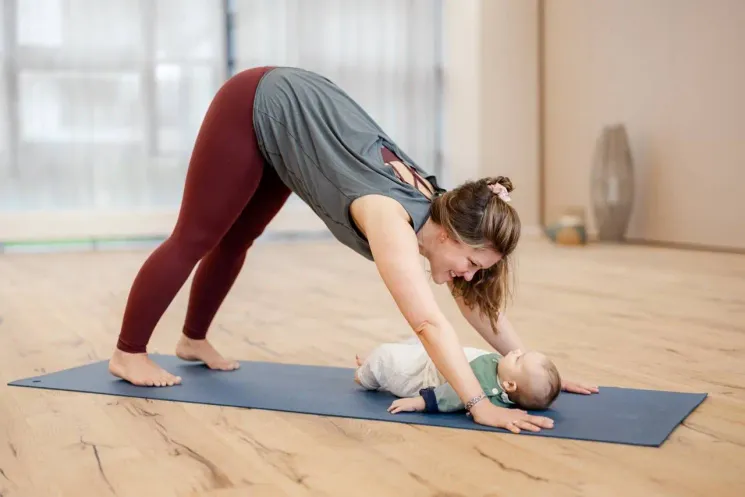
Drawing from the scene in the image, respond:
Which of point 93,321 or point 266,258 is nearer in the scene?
point 93,321

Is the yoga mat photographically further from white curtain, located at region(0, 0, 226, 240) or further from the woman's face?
white curtain, located at region(0, 0, 226, 240)

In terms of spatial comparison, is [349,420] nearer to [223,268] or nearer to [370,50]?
[223,268]

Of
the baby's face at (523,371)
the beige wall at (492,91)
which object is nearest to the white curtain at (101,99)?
the beige wall at (492,91)

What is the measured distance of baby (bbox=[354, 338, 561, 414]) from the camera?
1.75m

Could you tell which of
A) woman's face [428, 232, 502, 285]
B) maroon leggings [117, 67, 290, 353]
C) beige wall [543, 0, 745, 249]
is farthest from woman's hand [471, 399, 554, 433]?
beige wall [543, 0, 745, 249]

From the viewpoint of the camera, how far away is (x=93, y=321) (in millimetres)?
3080

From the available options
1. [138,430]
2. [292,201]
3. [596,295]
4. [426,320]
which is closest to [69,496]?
[138,430]

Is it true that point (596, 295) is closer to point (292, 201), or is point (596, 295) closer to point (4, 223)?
point (292, 201)

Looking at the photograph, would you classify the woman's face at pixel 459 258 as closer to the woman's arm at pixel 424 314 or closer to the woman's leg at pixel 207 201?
the woman's arm at pixel 424 314

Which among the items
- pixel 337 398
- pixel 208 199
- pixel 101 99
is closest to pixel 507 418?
pixel 337 398

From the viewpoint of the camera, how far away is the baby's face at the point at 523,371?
1.74 m

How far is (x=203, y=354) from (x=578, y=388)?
3.09ft

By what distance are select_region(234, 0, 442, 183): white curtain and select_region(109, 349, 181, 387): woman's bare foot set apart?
4.27 metres

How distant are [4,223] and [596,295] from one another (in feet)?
12.3
